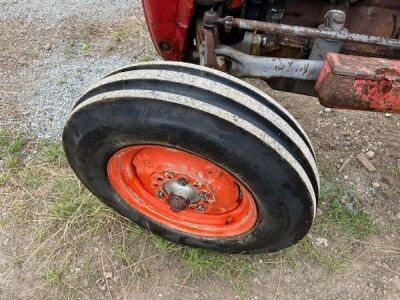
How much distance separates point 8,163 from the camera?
2.74 meters

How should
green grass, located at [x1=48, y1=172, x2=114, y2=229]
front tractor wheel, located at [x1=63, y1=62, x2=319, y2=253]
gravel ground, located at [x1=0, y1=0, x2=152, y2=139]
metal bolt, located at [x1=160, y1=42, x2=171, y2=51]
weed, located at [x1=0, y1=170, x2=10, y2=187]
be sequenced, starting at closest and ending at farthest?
front tractor wheel, located at [x1=63, y1=62, x2=319, y2=253] < metal bolt, located at [x1=160, y1=42, x2=171, y2=51] < green grass, located at [x1=48, y1=172, x2=114, y2=229] < weed, located at [x1=0, y1=170, x2=10, y2=187] < gravel ground, located at [x1=0, y1=0, x2=152, y2=139]

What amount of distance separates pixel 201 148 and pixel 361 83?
635mm

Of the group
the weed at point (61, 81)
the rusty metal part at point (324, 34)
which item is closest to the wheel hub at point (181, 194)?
the rusty metal part at point (324, 34)

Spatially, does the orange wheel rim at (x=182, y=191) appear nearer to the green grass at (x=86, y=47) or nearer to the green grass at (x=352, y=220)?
the green grass at (x=352, y=220)

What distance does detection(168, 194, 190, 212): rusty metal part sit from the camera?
206 cm

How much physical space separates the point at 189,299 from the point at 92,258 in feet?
1.76

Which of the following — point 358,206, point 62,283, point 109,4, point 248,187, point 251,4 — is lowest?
point 62,283

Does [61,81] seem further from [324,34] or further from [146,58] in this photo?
[324,34]

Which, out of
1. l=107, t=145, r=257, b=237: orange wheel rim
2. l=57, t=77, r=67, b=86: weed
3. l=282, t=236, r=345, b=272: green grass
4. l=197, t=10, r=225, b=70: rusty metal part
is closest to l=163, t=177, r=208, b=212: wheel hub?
l=107, t=145, r=257, b=237: orange wheel rim

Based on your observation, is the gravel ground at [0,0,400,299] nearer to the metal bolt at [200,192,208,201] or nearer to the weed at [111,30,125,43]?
the weed at [111,30,125,43]

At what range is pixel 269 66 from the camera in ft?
6.69

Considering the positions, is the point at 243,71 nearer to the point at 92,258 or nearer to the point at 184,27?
the point at 184,27

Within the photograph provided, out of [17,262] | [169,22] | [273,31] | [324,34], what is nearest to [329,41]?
[324,34]

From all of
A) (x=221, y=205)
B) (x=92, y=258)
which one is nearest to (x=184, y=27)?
(x=221, y=205)
